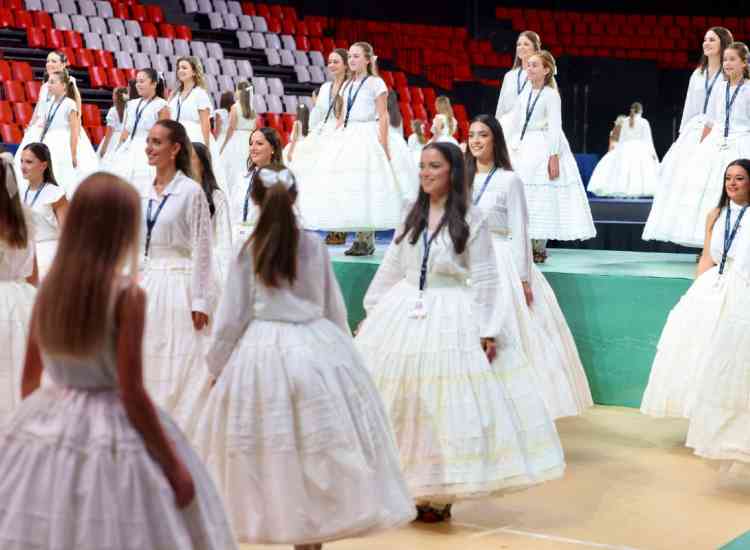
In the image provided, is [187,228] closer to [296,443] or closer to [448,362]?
[448,362]

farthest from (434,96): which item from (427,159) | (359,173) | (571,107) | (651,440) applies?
(427,159)

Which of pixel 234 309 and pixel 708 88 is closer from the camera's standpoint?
pixel 234 309

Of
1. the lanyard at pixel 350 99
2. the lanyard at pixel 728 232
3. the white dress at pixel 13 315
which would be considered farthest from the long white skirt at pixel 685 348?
the white dress at pixel 13 315

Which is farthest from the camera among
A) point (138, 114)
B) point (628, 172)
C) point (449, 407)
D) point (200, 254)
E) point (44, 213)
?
point (628, 172)

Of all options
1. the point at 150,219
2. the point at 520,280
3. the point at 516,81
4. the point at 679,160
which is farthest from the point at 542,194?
the point at 150,219

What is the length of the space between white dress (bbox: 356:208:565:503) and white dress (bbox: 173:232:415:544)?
0.67 meters

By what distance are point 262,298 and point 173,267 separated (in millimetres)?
1420

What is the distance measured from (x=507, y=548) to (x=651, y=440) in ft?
7.03

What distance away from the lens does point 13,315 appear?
448cm

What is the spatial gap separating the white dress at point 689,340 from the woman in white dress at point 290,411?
2570 millimetres

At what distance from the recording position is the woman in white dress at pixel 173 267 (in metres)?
4.92

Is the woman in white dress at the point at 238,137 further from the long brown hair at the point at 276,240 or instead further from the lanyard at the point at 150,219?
the long brown hair at the point at 276,240

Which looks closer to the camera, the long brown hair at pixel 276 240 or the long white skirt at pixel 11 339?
the long brown hair at pixel 276 240

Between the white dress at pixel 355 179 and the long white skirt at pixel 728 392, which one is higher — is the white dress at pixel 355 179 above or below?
above
